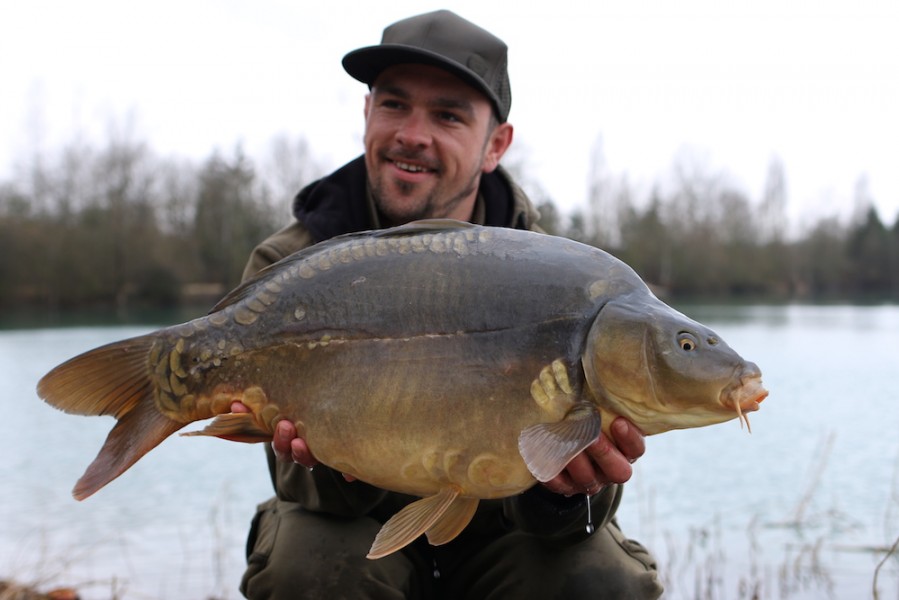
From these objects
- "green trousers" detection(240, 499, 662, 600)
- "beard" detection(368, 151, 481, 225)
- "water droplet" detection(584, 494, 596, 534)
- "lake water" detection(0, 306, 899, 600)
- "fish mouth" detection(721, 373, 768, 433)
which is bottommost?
"lake water" detection(0, 306, 899, 600)

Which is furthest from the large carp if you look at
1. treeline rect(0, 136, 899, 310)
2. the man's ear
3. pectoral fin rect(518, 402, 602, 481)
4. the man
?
treeline rect(0, 136, 899, 310)

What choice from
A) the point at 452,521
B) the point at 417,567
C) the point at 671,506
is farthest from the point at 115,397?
the point at 671,506

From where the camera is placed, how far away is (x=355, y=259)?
206 cm

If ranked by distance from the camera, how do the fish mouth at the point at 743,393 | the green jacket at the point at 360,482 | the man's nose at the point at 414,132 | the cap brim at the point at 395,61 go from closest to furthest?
the fish mouth at the point at 743,393, the green jacket at the point at 360,482, the cap brim at the point at 395,61, the man's nose at the point at 414,132

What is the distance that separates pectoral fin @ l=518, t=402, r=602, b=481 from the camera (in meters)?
1.74

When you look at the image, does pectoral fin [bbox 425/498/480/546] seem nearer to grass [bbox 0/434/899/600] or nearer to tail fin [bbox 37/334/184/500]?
tail fin [bbox 37/334/184/500]

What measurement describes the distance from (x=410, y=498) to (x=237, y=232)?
38021 millimetres

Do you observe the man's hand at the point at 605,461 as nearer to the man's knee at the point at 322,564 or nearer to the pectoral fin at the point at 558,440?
the pectoral fin at the point at 558,440

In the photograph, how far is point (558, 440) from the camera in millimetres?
1773

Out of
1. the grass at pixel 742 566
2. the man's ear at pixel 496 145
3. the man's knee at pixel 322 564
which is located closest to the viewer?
the man's knee at pixel 322 564

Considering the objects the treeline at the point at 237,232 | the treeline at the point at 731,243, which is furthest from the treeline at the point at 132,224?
the treeline at the point at 731,243

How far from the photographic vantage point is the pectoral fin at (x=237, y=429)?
78.0 inches

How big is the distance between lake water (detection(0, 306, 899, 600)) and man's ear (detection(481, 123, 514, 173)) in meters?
2.38

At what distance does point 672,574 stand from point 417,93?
3.20 m
